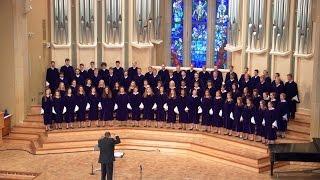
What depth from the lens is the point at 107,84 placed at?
675 inches

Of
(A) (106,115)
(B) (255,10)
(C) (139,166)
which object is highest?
(B) (255,10)

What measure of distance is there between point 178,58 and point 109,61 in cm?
264

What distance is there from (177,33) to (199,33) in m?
0.80

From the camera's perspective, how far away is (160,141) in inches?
616

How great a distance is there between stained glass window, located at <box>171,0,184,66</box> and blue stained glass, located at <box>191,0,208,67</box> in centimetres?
43

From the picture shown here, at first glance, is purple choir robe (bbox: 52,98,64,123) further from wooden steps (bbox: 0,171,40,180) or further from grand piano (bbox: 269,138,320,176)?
grand piano (bbox: 269,138,320,176)

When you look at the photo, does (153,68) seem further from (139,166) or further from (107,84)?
(139,166)

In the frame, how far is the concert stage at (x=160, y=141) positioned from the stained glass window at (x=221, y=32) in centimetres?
406

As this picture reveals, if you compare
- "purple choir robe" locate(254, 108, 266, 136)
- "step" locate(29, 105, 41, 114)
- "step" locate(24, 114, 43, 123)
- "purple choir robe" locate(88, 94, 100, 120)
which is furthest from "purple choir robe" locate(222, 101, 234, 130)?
"step" locate(29, 105, 41, 114)

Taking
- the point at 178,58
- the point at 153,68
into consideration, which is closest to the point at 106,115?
the point at 153,68

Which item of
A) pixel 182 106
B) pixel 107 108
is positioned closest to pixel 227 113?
pixel 182 106

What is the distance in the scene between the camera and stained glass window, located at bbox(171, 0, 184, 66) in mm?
19609

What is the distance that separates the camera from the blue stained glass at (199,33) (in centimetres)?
1933

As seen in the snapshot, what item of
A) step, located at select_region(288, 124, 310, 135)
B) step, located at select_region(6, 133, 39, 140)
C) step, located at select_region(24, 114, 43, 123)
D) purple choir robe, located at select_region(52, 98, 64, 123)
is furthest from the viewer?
step, located at select_region(24, 114, 43, 123)
